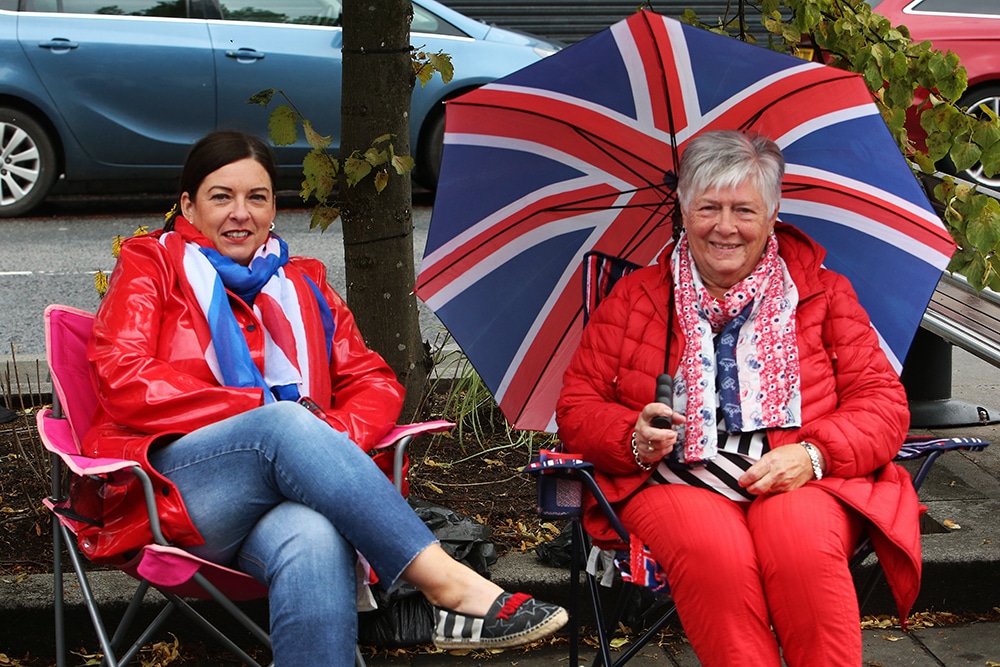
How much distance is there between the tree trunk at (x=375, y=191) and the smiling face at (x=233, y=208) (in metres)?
1.00

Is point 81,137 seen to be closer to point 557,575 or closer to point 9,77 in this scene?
point 9,77

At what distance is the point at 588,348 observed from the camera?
10.1 feet

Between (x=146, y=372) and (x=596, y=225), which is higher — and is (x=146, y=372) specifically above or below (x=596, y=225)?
below

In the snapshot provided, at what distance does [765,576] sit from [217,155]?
5.39 ft

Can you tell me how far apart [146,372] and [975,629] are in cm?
239

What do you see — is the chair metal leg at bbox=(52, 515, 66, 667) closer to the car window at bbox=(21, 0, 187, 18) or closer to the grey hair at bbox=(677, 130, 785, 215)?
the grey hair at bbox=(677, 130, 785, 215)

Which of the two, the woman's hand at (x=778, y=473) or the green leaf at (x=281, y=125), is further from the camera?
the green leaf at (x=281, y=125)

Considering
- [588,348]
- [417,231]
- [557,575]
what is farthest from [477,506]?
[417,231]

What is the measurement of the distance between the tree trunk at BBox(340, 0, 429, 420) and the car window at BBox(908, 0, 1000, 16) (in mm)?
5558

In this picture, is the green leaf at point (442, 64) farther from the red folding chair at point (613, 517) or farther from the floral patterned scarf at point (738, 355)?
the red folding chair at point (613, 517)

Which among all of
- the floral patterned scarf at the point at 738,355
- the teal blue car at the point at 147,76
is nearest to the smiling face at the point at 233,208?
the floral patterned scarf at the point at 738,355

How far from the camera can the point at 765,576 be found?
2.70 meters

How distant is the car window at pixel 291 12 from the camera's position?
9070 mm

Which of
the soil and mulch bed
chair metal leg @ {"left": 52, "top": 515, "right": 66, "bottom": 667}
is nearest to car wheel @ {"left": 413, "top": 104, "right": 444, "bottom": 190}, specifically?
the soil and mulch bed
